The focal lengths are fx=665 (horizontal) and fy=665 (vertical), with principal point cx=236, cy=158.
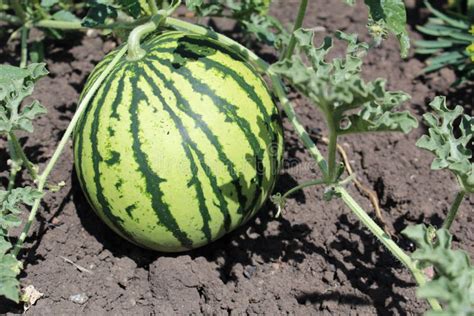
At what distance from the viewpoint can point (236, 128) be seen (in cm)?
282

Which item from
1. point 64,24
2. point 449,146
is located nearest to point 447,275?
point 449,146

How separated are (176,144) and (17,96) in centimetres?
76

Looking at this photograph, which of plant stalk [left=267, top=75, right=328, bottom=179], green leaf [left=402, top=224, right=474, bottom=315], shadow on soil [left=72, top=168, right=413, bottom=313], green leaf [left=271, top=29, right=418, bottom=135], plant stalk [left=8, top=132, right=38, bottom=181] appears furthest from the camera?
shadow on soil [left=72, top=168, right=413, bottom=313]

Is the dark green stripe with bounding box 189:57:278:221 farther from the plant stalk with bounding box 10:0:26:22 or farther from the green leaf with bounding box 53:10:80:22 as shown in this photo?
the plant stalk with bounding box 10:0:26:22

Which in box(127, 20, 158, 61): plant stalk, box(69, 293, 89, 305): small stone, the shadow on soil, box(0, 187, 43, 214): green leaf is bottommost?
box(69, 293, 89, 305): small stone

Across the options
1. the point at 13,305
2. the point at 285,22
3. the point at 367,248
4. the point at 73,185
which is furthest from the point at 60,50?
the point at 367,248

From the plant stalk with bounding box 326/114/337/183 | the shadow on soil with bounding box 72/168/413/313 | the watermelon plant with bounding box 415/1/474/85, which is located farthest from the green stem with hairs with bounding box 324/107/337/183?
the watermelon plant with bounding box 415/1/474/85

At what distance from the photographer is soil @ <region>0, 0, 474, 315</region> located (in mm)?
3072

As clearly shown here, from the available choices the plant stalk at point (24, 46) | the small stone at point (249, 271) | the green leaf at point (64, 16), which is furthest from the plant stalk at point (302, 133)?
the plant stalk at point (24, 46)

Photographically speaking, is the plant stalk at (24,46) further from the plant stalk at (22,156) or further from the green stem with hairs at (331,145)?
the green stem with hairs at (331,145)

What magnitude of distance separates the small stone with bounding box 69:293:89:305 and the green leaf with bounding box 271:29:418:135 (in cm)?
143

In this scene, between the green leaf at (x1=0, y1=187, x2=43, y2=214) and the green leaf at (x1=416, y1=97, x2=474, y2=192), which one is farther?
the green leaf at (x1=0, y1=187, x2=43, y2=214)

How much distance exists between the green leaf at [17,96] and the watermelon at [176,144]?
222mm

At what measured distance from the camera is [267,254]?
3.29 m
